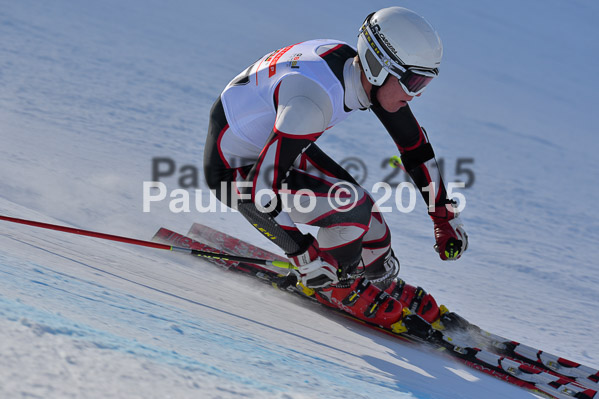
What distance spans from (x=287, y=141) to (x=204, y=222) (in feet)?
8.58

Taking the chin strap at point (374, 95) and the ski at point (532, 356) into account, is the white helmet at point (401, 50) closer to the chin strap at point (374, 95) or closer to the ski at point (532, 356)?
the chin strap at point (374, 95)

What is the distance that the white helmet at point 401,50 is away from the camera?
3.06 meters

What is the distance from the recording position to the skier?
9.84 ft

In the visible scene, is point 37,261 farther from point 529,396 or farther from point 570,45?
point 570,45

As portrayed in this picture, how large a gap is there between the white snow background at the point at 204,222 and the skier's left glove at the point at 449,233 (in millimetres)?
686

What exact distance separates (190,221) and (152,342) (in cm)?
338

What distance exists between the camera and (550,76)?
650 inches

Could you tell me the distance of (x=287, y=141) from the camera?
2.89 meters

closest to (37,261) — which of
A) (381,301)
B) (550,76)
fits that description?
(381,301)

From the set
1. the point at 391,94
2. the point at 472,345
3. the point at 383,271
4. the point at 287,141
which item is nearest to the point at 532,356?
the point at 472,345

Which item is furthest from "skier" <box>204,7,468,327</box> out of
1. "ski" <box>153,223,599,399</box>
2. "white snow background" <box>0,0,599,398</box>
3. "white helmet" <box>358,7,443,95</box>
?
"white snow background" <box>0,0,599,398</box>

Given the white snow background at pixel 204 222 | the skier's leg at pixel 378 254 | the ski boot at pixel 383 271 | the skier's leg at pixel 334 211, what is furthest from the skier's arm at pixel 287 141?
the ski boot at pixel 383 271

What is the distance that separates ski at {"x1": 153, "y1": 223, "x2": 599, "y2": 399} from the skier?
0.20 m

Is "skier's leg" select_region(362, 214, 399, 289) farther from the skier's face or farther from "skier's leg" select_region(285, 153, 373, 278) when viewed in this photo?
the skier's face
